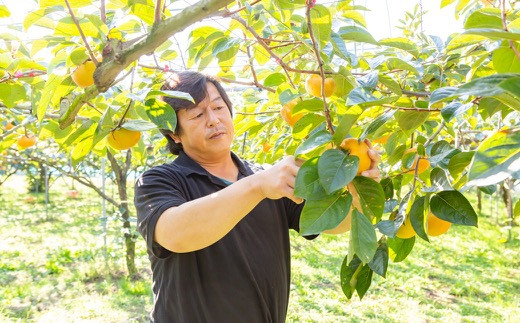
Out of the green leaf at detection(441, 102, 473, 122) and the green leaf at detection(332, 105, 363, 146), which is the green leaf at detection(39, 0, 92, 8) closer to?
the green leaf at detection(332, 105, 363, 146)

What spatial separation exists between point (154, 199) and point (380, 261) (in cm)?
52

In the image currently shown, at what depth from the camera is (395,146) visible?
1148 mm

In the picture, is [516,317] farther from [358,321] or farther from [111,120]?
[111,120]

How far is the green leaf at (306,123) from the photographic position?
977mm

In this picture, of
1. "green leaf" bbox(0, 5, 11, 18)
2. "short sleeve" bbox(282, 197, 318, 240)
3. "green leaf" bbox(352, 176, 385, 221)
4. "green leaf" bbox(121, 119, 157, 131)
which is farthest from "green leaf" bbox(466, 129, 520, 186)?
"green leaf" bbox(0, 5, 11, 18)

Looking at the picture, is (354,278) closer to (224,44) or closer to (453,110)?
(453,110)

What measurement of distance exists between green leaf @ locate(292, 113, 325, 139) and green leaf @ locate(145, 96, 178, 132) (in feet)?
0.80

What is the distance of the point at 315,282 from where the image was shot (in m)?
4.70

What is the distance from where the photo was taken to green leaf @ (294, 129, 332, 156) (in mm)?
760

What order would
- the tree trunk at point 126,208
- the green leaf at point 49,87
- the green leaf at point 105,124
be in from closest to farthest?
the green leaf at point 105,124 < the green leaf at point 49,87 < the tree trunk at point 126,208

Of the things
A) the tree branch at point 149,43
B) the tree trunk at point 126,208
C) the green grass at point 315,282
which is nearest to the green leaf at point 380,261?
the tree branch at point 149,43

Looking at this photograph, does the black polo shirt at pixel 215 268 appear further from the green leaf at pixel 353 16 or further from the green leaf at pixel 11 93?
the green leaf at pixel 353 16

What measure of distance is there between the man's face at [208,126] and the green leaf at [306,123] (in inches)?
15.1

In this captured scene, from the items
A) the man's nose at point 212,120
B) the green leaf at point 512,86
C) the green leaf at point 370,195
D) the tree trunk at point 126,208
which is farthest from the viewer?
the tree trunk at point 126,208
